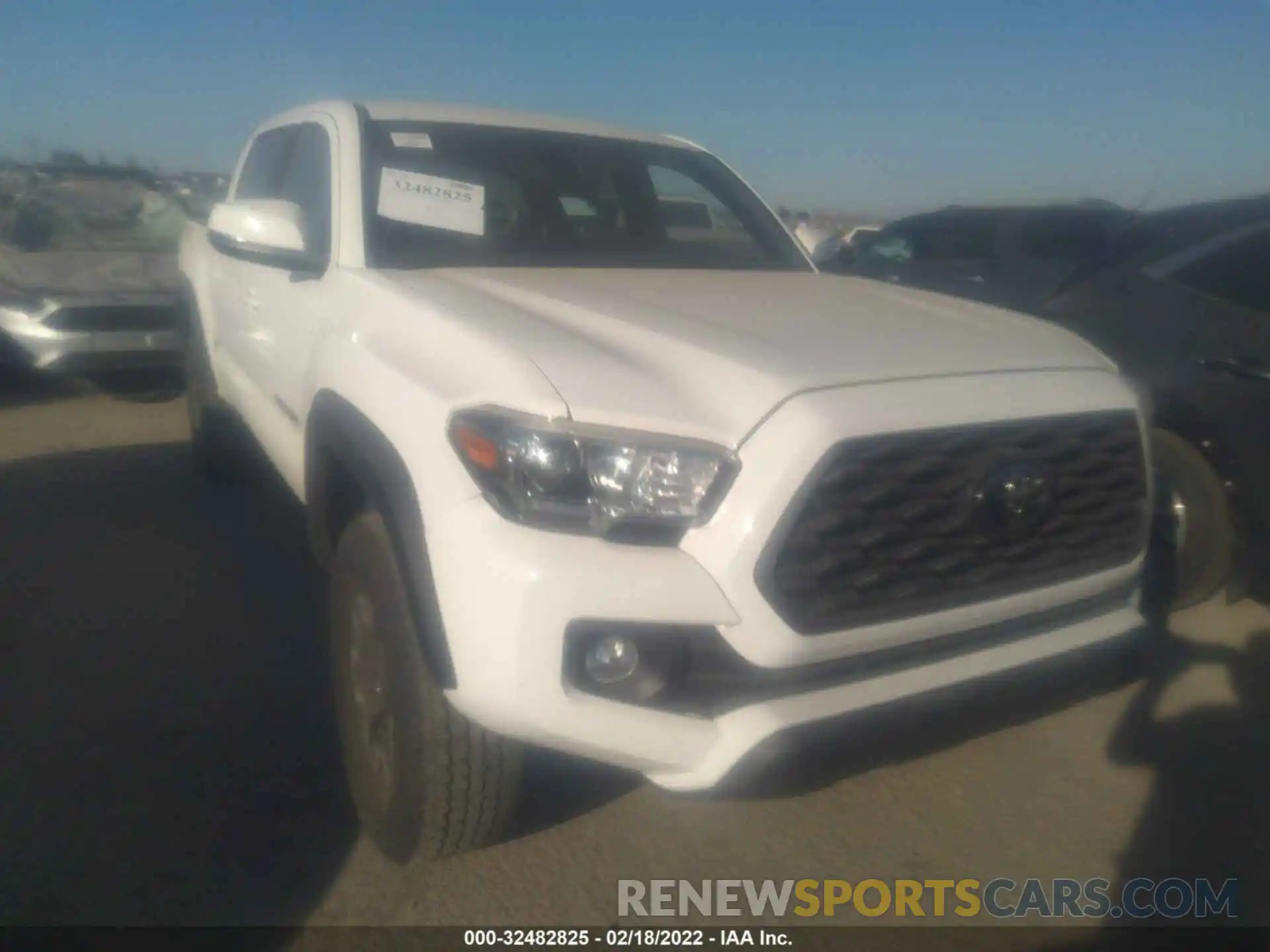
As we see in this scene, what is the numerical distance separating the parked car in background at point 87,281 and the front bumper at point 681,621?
18.6 feet

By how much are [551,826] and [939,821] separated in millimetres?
1045

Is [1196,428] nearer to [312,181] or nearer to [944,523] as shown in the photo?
[944,523]

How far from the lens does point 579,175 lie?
386 cm

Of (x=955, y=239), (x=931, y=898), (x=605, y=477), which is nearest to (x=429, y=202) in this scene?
(x=605, y=477)

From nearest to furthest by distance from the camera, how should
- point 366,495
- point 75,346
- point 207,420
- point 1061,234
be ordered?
point 366,495
point 207,420
point 75,346
point 1061,234

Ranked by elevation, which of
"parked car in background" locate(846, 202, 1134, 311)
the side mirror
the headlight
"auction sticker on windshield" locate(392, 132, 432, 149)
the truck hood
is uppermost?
"auction sticker on windshield" locate(392, 132, 432, 149)

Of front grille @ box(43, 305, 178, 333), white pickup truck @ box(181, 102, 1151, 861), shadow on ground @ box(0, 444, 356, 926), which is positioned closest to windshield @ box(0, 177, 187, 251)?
front grille @ box(43, 305, 178, 333)

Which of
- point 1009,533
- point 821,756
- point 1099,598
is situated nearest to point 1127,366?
point 1099,598

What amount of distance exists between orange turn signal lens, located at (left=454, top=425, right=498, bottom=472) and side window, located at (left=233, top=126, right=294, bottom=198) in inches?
101

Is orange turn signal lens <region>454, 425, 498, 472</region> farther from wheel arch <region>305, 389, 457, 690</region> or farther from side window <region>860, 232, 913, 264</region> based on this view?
side window <region>860, 232, 913, 264</region>

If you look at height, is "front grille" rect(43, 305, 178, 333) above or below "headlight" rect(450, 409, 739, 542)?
below

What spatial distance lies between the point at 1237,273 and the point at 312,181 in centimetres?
344

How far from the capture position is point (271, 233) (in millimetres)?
3045

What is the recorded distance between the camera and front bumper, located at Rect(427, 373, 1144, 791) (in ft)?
6.28
